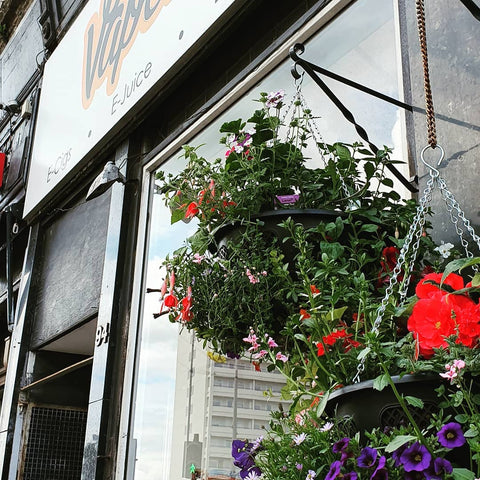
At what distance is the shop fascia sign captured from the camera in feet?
12.9

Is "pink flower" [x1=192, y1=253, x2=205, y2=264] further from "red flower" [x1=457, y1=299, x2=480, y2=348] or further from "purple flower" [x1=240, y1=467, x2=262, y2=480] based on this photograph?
"red flower" [x1=457, y1=299, x2=480, y2=348]

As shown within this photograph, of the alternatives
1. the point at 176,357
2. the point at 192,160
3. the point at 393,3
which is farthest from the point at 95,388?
the point at 393,3

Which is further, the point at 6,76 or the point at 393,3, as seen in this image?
the point at 6,76

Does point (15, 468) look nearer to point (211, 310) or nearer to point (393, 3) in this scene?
point (211, 310)

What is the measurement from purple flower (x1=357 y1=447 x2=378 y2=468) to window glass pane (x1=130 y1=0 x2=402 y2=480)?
3.91ft

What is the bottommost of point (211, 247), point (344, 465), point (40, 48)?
point (344, 465)

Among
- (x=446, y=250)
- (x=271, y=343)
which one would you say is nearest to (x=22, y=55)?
(x=271, y=343)

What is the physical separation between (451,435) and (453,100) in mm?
1169

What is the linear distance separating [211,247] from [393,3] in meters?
1.45

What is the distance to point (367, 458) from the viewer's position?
1289 mm

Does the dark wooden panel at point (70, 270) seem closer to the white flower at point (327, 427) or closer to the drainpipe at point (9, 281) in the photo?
the drainpipe at point (9, 281)

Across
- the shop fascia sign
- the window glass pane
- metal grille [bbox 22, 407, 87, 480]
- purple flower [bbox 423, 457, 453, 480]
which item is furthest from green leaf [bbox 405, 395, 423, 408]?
metal grille [bbox 22, 407, 87, 480]

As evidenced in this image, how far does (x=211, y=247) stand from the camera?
217 cm

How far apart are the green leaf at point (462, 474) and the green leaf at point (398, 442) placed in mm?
94
